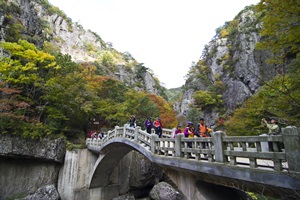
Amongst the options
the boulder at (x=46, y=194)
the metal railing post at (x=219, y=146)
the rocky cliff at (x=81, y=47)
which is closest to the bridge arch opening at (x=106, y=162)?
the boulder at (x=46, y=194)

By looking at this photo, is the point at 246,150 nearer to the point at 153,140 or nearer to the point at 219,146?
the point at 219,146

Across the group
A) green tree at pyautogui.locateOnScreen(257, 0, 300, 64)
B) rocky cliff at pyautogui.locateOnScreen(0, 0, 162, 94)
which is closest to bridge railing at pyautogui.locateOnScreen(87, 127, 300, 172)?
green tree at pyautogui.locateOnScreen(257, 0, 300, 64)

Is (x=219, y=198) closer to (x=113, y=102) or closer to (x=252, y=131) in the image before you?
(x=252, y=131)

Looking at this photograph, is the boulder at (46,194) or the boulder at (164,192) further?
the boulder at (164,192)

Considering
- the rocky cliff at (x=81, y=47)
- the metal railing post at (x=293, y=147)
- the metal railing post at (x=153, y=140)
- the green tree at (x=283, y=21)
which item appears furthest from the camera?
the rocky cliff at (x=81, y=47)

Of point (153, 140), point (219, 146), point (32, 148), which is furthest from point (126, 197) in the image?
point (219, 146)

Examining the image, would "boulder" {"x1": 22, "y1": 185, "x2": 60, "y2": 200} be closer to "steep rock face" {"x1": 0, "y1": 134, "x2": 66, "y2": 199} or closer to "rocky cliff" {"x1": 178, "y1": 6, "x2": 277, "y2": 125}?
"steep rock face" {"x1": 0, "y1": 134, "x2": 66, "y2": 199}

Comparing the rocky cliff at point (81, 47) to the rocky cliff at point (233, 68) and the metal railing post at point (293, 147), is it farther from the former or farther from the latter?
the metal railing post at point (293, 147)

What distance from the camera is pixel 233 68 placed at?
30.8 meters

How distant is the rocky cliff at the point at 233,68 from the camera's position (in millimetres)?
25859

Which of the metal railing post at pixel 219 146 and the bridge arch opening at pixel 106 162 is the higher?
the metal railing post at pixel 219 146

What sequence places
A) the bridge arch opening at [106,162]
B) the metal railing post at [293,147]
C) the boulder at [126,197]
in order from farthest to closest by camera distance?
the boulder at [126,197]
the bridge arch opening at [106,162]
the metal railing post at [293,147]

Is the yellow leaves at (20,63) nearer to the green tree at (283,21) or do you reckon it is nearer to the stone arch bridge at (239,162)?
the stone arch bridge at (239,162)

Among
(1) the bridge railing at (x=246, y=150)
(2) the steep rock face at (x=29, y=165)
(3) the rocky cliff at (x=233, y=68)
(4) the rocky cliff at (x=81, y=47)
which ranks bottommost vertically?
(2) the steep rock face at (x=29, y=165)
